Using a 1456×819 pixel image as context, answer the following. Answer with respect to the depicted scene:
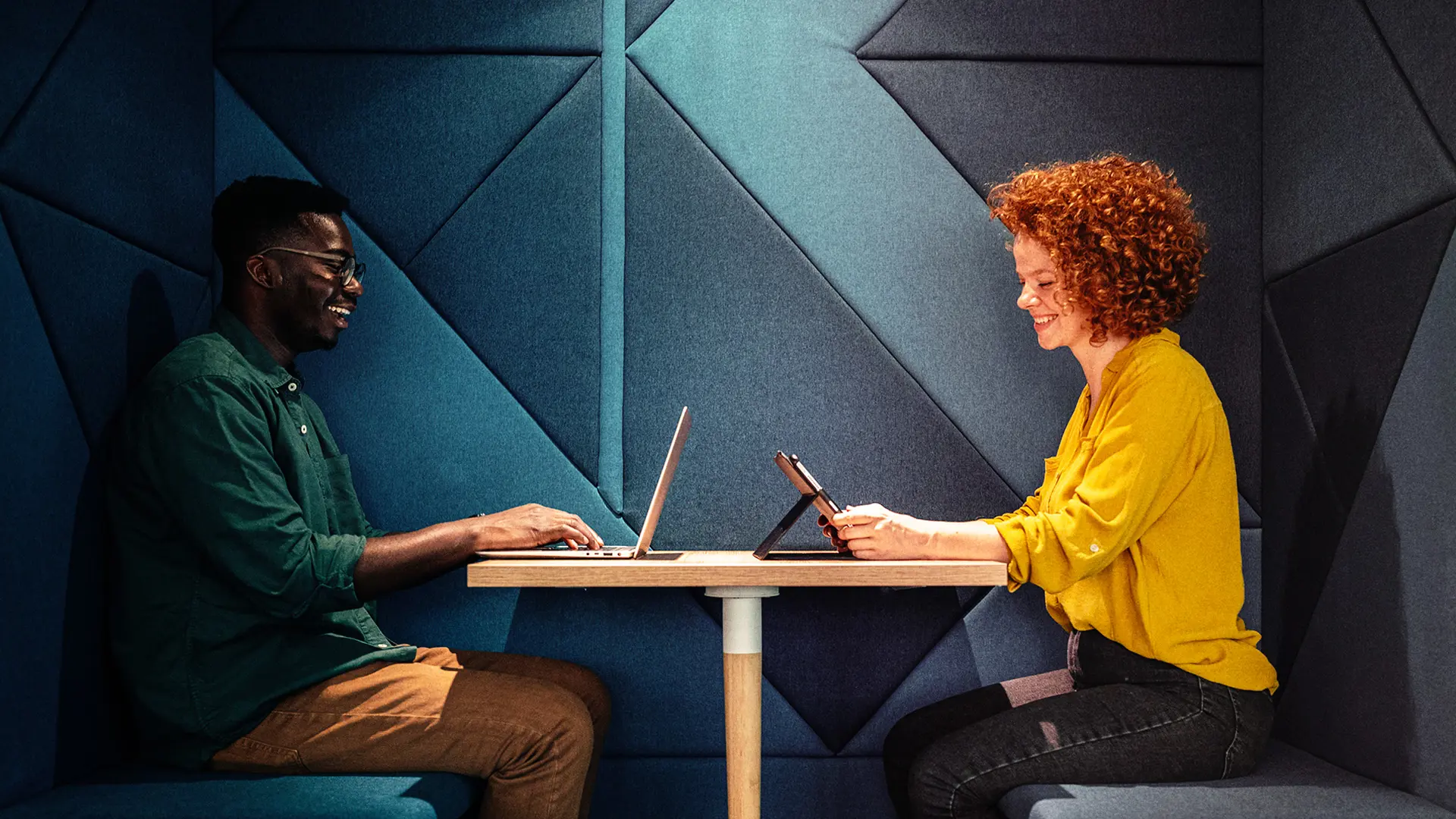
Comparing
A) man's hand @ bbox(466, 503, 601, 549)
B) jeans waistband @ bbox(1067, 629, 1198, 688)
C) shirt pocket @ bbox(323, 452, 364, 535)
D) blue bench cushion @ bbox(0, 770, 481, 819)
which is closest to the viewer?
blue bench cushion @ bbox(0, 770, 481, 819)

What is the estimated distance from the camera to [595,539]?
2215 millimetres

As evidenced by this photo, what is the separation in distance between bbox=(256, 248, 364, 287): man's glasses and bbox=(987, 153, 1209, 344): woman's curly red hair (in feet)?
5.22

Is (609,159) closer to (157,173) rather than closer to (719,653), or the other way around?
(157,173)

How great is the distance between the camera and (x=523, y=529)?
6.84ft

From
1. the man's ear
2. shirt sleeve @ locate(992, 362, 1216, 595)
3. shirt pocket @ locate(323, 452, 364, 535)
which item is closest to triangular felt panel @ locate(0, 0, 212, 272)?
the man's ear

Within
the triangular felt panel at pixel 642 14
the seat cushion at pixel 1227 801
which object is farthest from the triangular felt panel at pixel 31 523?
the seat cushion at pixel 1227 801

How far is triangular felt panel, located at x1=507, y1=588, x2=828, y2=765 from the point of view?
2.74 m

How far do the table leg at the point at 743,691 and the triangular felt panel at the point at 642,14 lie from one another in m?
1.64

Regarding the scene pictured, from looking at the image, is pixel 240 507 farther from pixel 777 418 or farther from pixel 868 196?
pixel 868 196

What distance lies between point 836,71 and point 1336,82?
125 centimetres

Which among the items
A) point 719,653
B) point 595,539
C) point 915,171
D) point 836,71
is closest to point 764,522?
point 719,653

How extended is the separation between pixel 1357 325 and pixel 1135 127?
0.84 m

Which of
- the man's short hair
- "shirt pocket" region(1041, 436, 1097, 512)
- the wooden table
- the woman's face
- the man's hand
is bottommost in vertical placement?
the wooden table

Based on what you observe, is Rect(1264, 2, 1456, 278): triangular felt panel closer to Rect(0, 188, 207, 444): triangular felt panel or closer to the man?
the man
